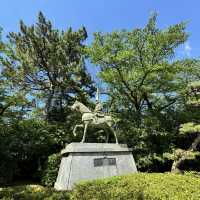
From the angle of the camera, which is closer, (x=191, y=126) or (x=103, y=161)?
(x=103, y=161)

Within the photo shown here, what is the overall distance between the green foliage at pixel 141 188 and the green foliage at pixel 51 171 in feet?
21.4

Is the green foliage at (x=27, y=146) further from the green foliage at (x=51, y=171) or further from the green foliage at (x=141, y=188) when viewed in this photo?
the green foliage at (x=141, y=188)

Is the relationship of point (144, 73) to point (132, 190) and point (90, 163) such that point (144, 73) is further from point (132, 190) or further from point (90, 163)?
point (132, 190)

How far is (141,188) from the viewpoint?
6.61 metres

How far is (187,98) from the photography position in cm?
1805

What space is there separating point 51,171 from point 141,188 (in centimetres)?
828

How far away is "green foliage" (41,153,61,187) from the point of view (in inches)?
543

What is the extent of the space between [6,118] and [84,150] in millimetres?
7953

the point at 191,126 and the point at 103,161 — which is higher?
the point at 191,126

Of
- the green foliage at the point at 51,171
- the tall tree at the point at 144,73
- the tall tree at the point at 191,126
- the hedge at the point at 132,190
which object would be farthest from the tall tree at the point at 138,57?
the hedge at the point at 132,190

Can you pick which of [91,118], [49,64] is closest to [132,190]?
[91,118]

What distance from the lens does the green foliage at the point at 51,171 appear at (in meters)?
13.8

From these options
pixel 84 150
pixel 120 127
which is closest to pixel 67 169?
pixel 84 150

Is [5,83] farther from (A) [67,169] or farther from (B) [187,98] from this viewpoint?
(B) [187,98]
